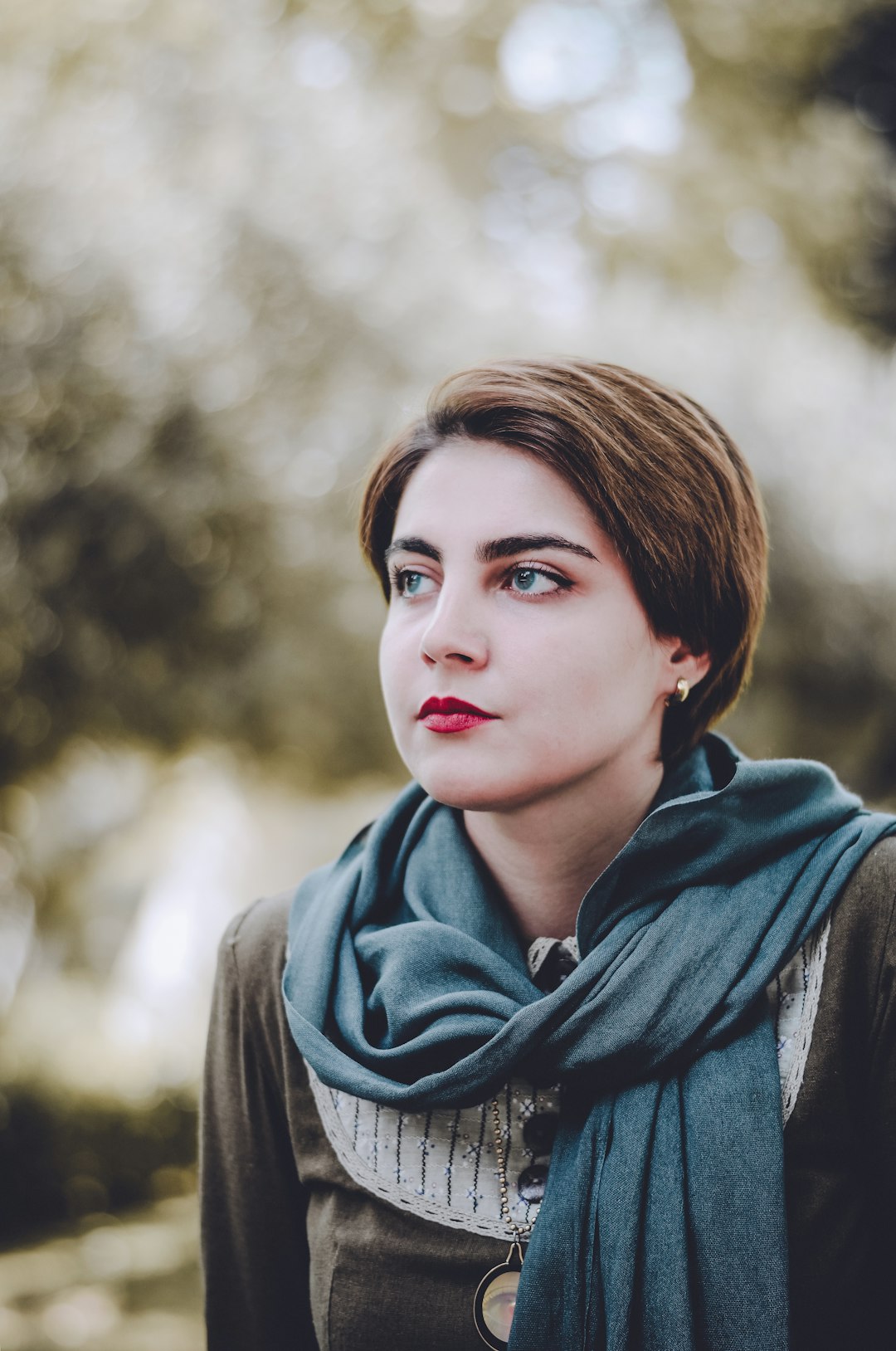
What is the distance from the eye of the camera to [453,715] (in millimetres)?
1345

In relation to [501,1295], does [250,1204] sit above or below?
above

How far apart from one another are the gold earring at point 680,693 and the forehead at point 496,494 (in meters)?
0.30

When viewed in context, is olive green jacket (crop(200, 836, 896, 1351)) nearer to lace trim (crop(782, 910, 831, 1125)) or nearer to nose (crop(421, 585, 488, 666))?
lace trim (crop(782, 910, 831, 1125))

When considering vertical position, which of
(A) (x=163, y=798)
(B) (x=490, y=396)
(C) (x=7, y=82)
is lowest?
(B) (x=490, y=396)

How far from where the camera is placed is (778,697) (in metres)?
5.07

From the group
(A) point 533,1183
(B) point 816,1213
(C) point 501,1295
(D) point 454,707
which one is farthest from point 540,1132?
(D) point 454,707

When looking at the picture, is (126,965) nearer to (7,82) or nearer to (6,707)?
(6,707)

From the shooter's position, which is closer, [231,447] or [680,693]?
[680,693]

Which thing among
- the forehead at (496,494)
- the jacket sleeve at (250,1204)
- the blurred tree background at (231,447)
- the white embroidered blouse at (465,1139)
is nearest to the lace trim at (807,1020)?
the white embroidered blouse at (465,1139)

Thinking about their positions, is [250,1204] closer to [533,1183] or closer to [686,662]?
[533,1183]

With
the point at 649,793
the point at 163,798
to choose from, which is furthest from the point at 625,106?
the point at 649,793

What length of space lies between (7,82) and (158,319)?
3.19 ft

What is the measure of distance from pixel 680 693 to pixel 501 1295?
830 millimetres

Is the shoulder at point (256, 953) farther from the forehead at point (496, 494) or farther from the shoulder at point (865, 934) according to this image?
the shoulder at point (865, 934)
